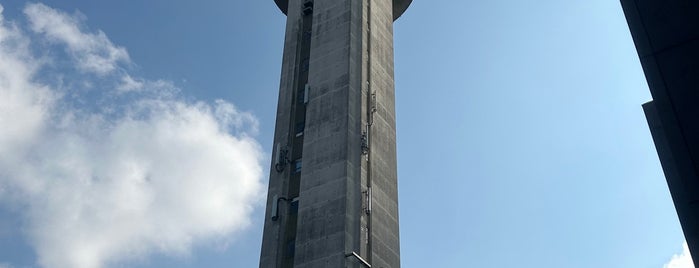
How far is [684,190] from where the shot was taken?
59.9 ft

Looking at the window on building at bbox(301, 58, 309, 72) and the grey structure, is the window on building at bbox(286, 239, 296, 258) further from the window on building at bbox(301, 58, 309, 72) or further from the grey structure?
the grey structure

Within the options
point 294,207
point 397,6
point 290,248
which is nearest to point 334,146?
point 294,207

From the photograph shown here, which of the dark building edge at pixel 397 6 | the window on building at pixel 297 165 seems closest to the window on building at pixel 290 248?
the window on building at pixel 297 165

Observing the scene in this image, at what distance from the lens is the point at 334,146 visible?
2028 inches

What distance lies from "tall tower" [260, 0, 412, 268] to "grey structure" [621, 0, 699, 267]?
96.3ft

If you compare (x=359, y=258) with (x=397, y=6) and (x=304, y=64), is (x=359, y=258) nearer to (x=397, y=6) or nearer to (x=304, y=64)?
(x=304, y=64)

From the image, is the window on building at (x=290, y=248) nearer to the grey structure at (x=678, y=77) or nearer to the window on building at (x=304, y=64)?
the window on building at (x=304, y=64)

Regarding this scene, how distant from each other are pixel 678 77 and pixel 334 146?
114ft

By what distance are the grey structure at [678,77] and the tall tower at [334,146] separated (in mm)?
29339

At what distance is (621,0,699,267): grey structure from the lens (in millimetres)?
17797

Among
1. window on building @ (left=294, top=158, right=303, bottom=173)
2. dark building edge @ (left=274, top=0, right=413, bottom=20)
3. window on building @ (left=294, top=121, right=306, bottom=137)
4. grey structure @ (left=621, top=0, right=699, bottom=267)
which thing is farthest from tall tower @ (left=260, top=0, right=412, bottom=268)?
grey structure @ (left=621, top=0, right=699, bottom=267)

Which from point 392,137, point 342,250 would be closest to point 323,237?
point 342,250

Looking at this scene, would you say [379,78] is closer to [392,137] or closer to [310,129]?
[392,137]

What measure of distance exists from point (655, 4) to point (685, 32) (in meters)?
1.25
